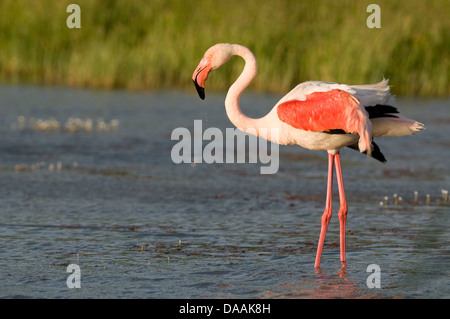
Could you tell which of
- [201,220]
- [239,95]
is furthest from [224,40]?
[239,95]

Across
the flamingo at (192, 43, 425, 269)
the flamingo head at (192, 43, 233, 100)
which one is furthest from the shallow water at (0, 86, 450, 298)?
the flamingo head at (192, 43, 233, 100)

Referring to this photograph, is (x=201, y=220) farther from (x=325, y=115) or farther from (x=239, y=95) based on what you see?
(x=325, y=115)

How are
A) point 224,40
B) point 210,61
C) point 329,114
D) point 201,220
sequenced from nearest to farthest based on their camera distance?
point 329,114 < point 210,61 < point 201,220 < point 224,40

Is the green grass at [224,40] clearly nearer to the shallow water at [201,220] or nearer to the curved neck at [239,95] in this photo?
the shallow water at [201,220]

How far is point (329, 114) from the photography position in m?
6.96

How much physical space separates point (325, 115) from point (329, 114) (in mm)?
39

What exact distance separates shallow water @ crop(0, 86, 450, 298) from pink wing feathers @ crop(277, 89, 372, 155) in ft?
3.59

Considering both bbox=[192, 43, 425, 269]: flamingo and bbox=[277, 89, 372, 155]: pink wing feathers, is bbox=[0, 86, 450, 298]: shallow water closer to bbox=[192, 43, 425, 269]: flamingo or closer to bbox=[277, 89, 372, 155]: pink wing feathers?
bbox=[192, 43, 425, 269]: flamingo

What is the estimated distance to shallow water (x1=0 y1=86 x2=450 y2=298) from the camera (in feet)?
20.9

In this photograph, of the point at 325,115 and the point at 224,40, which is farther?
the point at 224,40

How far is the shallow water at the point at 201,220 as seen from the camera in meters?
6.36

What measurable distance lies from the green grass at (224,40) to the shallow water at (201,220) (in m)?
3.65

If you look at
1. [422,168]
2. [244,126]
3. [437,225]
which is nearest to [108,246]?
[244,126]

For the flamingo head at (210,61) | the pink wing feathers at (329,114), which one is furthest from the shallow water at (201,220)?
the flamingo head at (210,61)
